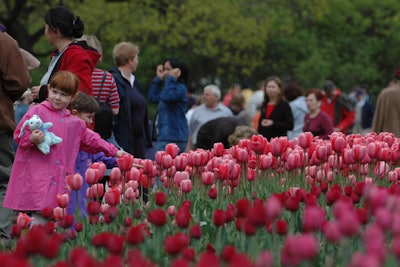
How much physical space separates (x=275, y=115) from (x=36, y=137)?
6.92 meters

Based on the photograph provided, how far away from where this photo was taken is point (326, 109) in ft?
60.2

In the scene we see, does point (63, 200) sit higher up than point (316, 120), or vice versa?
point (316, 120)

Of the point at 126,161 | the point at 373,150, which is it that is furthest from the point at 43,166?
the point at 373,150

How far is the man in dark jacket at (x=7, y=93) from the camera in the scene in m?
7.98

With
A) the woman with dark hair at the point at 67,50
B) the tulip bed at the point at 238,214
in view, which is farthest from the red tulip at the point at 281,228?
the woman with dark hair at the point at 67,50

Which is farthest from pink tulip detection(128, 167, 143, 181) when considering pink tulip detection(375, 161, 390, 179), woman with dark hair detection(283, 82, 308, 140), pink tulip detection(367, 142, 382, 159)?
woman with dark hair detection(283, 82, 308, 140)

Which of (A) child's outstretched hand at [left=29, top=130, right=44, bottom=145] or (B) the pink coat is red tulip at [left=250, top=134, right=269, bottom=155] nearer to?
(B) the pink coat

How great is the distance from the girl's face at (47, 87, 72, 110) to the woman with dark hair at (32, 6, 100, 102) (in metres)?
0.86

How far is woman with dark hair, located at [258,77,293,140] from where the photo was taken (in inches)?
523

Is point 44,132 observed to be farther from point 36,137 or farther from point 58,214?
point 58,214

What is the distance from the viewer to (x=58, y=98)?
6.96 m

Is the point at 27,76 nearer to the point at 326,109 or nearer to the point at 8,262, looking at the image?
the point at 8,262

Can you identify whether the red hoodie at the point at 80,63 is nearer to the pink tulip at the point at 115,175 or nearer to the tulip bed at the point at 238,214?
the tulip bed at the point at 238,214

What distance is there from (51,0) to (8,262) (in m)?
25.4
